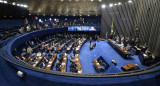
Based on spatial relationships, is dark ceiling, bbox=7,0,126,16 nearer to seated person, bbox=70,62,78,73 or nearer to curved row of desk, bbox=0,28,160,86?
seated person, bbox=70,62,78,73

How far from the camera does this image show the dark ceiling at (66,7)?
21423mm

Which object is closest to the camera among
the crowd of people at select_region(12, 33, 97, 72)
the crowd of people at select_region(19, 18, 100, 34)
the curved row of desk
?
the curved row of desk

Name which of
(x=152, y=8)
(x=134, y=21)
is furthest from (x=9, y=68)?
(x=134, y=21)

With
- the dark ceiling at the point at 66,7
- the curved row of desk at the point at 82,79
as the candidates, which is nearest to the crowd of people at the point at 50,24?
the dark ceiling at the point at 66,7

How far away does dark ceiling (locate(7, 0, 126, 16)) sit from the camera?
2142 cm

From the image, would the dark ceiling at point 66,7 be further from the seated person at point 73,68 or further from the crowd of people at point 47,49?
the seated person at point 73,68

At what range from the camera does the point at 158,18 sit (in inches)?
362

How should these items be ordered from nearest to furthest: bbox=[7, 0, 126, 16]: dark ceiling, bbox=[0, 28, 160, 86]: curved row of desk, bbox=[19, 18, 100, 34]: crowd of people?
bbox=[0, 28, 160, 86]: curved row of desk → bbox=[19, 18, 100, 34]: crowd of people → bbox=[7, 0, 126, 16]: dark ceiling

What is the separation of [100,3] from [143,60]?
17.0 m

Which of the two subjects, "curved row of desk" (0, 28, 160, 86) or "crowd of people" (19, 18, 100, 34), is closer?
"curved row of desk" (0, 28, 160, 86)

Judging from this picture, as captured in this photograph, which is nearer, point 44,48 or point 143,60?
point 143,60

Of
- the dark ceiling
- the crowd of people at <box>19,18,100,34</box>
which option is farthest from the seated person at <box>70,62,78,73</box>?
the dark ceiling

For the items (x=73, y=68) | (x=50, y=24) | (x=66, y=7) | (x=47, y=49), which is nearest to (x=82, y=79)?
(x=73, y=68)

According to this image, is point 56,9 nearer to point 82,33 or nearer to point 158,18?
point 82,33
